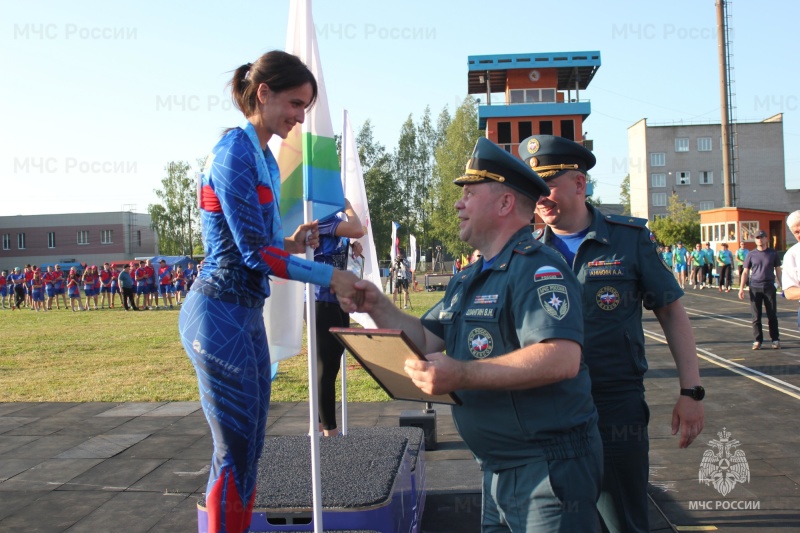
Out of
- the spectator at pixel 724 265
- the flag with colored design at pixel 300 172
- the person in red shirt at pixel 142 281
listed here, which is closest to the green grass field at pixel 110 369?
the flag with colored design at pixel 300 172

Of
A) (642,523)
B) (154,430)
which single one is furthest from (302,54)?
(154,430)

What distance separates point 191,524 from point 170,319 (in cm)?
2052

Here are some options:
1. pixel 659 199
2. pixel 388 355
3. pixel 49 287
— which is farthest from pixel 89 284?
pixel 659 199

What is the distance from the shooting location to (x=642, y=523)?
9.43ft

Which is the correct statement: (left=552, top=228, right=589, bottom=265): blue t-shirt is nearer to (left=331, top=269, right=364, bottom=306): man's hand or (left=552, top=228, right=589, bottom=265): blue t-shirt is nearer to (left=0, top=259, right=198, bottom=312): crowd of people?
(left=331, top=269, right=364, bottom=306): man's hand

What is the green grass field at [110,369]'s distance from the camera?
938 centimetres

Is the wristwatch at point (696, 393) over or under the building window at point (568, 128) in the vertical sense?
under

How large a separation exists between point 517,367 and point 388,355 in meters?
0.37

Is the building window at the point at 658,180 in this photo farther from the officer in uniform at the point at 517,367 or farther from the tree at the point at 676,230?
the officer in uniform at the point at 517,367

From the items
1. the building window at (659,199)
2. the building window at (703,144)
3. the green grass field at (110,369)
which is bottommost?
the green grass field at (110,369)

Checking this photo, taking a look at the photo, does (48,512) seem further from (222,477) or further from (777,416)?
(777,416)

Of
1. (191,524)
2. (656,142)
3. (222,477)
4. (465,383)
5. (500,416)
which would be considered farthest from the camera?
(656,142)

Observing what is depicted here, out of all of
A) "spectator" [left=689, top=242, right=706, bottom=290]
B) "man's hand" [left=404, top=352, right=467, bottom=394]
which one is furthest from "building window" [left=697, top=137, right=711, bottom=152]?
"man's hand" [left=404, top=352, right=467, bottom=394]

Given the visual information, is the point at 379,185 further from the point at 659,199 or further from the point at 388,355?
the point at 388,355
